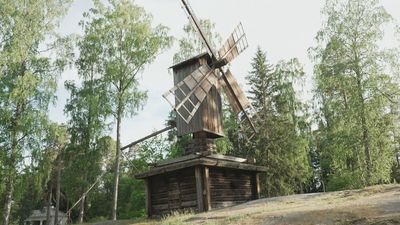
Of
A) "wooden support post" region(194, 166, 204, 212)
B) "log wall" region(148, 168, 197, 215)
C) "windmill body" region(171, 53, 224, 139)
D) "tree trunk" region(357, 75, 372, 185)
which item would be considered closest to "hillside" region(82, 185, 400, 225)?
"wooden support post" region(194, 166, 204, 212)

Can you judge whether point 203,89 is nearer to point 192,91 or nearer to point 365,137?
point 192,91

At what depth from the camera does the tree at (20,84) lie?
19.5 meters

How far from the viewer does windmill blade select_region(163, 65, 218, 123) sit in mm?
15312

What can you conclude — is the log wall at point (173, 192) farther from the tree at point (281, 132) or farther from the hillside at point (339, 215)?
the tree at point (281, 132)

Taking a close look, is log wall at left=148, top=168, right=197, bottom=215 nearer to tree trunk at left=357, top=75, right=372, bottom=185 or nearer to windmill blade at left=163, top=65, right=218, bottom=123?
windmill blade at left=163, top=65, right=218, bottom=123

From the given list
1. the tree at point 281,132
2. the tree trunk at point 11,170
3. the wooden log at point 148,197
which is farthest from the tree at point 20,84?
the tree at point 281,132

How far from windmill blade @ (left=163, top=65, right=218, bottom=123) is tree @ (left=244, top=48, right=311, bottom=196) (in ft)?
38.1

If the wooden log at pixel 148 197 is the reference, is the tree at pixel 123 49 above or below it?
above

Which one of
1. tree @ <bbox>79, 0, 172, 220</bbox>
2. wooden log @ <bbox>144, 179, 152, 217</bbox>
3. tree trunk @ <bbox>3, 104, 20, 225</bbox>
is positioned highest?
tree @ <bbox>79, 0, 172, 220</bbox>

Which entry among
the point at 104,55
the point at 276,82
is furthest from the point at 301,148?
the point at 104,55

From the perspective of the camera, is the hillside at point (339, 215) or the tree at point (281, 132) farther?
the tree at point (281, 132)

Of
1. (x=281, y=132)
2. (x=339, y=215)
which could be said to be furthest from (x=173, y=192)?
(x=281, y=132)

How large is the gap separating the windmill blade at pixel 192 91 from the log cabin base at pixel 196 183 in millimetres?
1828

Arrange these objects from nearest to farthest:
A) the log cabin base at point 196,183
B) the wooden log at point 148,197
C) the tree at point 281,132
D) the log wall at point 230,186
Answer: the log cabin base at point 196,183 → the log wall at point 230,186 → the wooden log at point 148,197 → the tree at point 281,132
